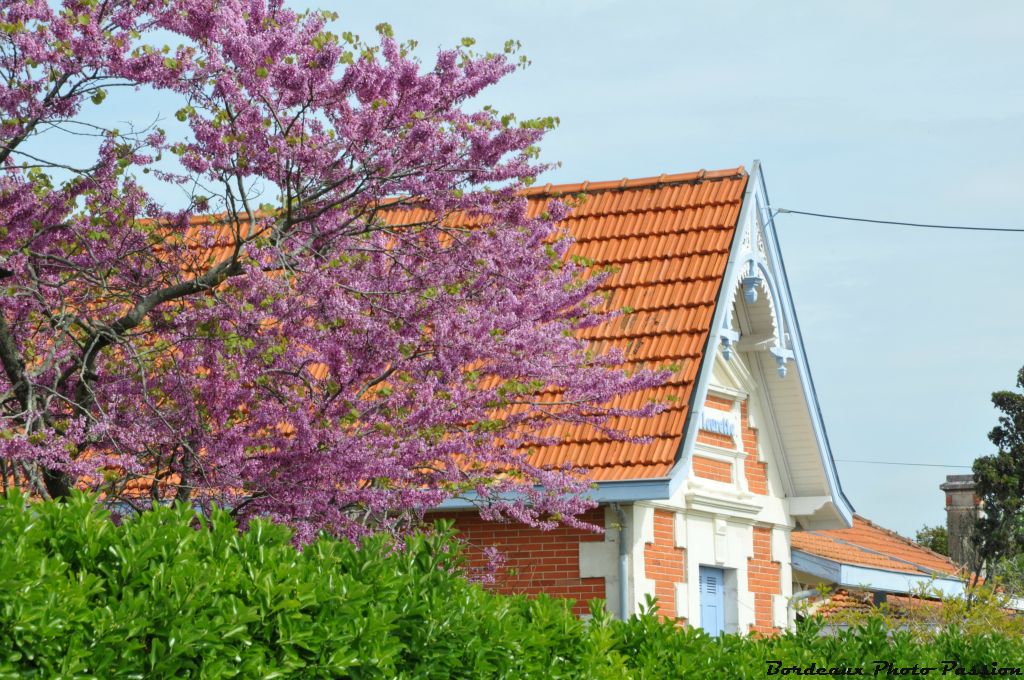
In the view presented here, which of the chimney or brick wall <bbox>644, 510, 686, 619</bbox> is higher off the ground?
the chimney

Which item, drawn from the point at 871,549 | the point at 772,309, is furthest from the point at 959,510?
the point at 772,309

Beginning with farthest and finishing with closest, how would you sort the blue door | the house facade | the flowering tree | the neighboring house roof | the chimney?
the chimney → the neighboring house roof → the blue door → the house facade → the flowering tree

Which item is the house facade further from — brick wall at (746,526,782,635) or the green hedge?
the green hedge

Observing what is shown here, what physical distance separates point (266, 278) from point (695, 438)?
649 cm

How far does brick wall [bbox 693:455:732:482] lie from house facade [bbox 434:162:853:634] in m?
0.02

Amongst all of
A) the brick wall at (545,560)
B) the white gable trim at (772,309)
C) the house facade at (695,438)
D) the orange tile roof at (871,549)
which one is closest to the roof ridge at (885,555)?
the orange tile roof at (871,549)

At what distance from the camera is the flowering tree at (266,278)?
937 centimetres

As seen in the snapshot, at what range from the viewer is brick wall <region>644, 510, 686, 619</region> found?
1438 centimetres

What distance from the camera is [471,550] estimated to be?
47.2 ft

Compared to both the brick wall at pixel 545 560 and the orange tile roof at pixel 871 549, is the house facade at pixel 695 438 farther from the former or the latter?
the orange tile roof at pixel 871 549

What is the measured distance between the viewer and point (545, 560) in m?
14.1

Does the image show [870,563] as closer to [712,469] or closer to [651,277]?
[712,469]

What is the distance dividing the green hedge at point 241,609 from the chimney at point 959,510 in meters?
25.6

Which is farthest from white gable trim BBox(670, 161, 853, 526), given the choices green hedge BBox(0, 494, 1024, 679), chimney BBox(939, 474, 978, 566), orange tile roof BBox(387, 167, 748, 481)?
chimney BBox(939, 474, 978, 566)
